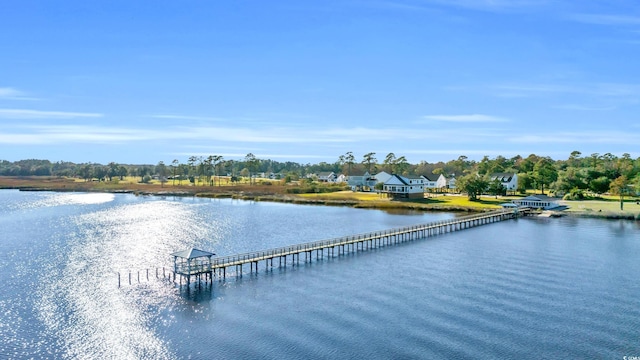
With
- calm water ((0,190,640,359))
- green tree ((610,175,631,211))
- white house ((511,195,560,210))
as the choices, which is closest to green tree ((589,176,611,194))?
green tree ((610,175,631,211))

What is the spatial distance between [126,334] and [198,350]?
22.0 feet

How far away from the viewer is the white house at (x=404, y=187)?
13250cm

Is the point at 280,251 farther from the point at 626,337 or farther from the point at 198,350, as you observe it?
the point at 626,337

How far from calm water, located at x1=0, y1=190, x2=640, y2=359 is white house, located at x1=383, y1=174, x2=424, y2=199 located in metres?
54.7

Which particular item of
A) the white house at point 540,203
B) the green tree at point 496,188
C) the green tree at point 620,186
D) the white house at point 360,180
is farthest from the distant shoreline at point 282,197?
the white house at point 360,180

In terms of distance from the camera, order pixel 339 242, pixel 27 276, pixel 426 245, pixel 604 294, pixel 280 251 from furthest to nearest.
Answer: pixel 426 245 → pixel 339 242 → pixel 280 251 → pixel 27 276 → pixel 604 294

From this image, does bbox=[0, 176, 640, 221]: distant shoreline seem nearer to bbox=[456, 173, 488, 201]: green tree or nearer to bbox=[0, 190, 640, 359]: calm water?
bbox=[456, 173, 488, 201]: green tree

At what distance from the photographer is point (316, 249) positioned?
59688 millimetres

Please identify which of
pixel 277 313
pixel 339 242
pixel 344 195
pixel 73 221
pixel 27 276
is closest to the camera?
pixel 277 313

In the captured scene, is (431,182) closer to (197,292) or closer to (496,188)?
(496,188)

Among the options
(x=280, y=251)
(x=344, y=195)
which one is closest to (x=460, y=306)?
(x=280, y=251)

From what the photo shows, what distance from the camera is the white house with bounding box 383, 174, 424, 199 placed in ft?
435

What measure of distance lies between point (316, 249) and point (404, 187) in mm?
76838

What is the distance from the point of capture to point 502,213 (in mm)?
100688
